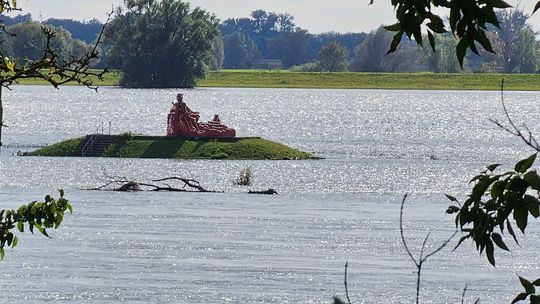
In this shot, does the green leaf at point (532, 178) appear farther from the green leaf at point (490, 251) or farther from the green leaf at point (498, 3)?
the green leaf at point (498, 3)

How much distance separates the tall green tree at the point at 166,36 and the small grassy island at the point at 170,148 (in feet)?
318

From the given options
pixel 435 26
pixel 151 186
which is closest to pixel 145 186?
pixel 151 186

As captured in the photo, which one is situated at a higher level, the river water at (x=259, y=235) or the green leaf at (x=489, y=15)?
the green leaf at (x=489, y=15)

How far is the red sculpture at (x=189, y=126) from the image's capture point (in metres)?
57.2

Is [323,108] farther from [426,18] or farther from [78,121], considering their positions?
[426,18]

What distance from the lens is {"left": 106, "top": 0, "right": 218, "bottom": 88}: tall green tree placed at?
160250 mm

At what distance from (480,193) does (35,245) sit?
30327 millimetres

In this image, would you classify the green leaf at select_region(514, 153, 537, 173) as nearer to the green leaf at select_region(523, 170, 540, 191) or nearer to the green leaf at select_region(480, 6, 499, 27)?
the green leaf at select_region(523, 170, 540, 191)

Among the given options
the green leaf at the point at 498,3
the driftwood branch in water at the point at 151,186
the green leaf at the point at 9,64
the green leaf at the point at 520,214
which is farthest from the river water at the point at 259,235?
the green leaf at the point at 498,3

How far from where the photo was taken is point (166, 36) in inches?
6334

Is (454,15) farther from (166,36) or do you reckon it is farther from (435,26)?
(166,36)

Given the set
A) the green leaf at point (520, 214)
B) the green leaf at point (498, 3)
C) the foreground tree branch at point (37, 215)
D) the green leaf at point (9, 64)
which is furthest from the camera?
the foreground tree branch at point (37, 215)

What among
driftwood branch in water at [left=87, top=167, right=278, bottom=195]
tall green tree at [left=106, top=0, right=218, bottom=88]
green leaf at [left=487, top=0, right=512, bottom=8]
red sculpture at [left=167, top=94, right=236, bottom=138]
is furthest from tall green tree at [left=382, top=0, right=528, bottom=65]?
tall green tree at [left=106, top=0, right=218, bottom=88]

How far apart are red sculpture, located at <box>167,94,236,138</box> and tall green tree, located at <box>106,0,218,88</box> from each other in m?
98.8
